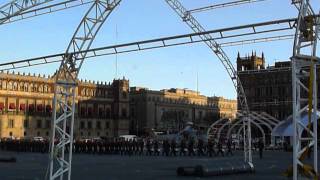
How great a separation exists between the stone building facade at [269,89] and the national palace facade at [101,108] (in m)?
12.4

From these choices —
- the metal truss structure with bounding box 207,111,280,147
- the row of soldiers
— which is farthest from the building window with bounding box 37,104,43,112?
the row of soldiers

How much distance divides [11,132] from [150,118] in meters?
52.4

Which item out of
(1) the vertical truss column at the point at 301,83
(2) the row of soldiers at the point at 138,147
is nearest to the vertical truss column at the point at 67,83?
(1) the vertical truss column at the point at 301,83

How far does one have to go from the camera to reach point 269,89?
12119cm

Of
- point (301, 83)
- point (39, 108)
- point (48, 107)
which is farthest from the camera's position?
point (48, 107)

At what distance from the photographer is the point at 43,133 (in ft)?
433

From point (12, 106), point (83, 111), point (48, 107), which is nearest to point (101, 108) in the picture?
point (83, 111)

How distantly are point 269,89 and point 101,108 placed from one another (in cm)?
4991

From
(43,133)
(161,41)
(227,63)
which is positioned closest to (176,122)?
(43,133)

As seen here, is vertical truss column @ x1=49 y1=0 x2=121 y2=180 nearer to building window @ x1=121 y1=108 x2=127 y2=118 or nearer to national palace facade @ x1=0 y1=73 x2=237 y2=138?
national palace facade @ x1=0 y1=73 x2=237 y2=138

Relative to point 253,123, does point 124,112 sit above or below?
above

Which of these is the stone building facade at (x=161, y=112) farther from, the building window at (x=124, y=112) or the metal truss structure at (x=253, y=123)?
the metal truss structure at (x=253, y=123)

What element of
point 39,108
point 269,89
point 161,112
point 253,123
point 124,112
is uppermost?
point 269,89

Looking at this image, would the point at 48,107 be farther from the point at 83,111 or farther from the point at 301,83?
the point at 301,83
